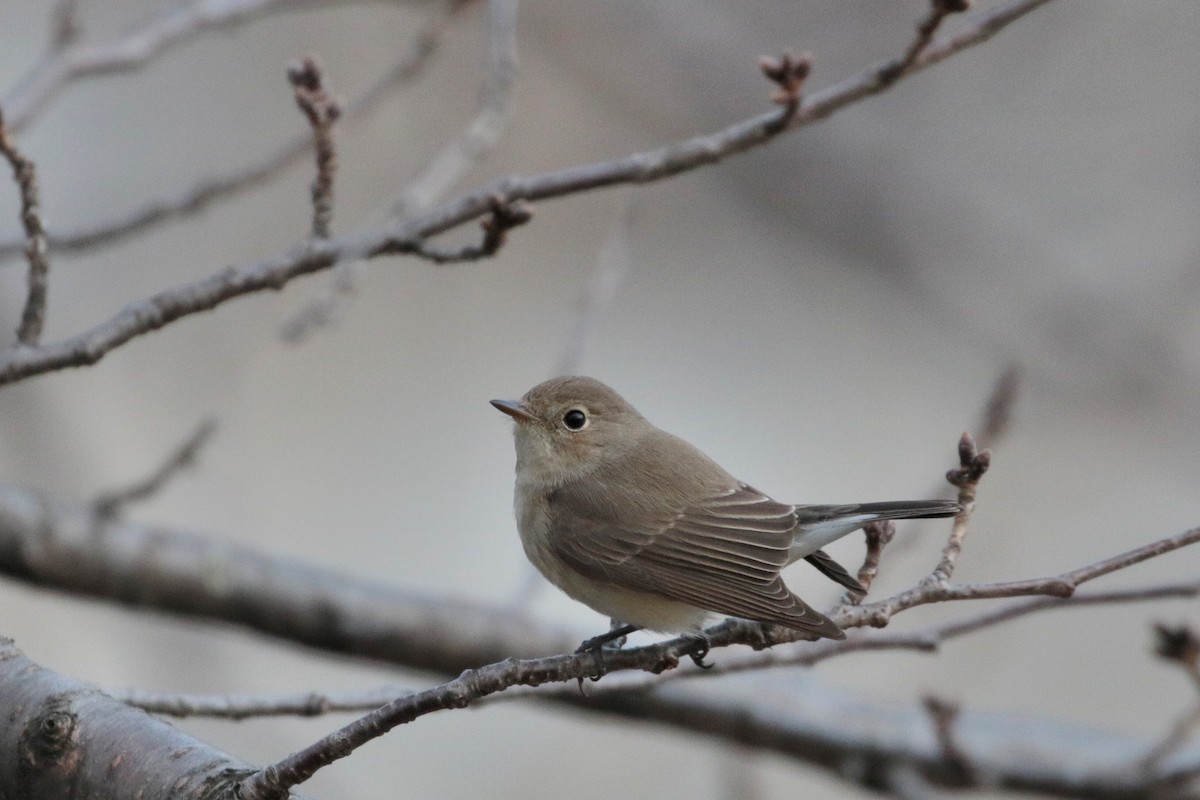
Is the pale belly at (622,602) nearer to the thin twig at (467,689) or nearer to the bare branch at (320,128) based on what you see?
the thin twig at (467,689)

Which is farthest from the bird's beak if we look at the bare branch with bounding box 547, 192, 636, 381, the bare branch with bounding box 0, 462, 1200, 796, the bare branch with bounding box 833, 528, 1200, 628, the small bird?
the bare branch with bounding box 833, 528, 1200, 628

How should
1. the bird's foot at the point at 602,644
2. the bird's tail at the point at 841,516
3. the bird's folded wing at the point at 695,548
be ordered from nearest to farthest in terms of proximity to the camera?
the bird's foot at the point at 602,644 < the bird's tail at the point at 841,516 < the bird's folded wing at the point at 695,548

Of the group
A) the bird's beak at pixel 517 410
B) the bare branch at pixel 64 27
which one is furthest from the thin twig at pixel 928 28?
the bare branch at pixel 64 27

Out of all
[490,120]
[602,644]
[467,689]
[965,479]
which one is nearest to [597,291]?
[490,120]

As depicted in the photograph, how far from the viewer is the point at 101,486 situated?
608 cm

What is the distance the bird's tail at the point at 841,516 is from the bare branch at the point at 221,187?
1837mm

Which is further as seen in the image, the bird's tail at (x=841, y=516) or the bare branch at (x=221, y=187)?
the bare branch at (x=221, y=187)

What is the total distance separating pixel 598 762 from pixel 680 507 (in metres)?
4.09

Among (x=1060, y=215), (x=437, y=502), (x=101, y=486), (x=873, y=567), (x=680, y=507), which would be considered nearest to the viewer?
(x=873, y=567)

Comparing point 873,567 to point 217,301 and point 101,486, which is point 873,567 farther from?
point 101,486

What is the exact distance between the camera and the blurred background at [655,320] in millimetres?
6156

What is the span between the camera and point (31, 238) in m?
2.63

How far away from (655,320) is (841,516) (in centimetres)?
560

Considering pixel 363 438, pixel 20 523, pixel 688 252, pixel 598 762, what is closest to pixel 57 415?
pixel 20 523
